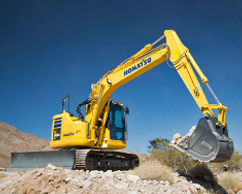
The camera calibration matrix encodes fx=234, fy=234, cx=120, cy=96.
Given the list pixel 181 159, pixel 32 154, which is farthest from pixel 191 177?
pixel 32 154

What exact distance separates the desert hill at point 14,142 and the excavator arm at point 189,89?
581 inches

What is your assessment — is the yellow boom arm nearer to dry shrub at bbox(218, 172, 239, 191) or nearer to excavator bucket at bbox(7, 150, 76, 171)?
excavator bucket at bbox(7, 150, 76, 171)

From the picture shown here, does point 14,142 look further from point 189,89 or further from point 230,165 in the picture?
point 189,89

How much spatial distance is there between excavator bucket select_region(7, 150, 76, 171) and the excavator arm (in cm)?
131

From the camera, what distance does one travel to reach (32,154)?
35.8ft

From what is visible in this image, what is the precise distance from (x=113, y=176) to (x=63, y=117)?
4.14 meters

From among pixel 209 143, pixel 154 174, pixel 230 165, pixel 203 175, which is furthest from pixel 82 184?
pixel 230 165

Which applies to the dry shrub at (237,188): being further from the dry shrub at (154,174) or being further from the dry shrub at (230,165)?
the dry shrub at (154,174)

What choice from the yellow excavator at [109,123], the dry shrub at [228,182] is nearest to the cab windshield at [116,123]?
the yellow excavator at [109,123]

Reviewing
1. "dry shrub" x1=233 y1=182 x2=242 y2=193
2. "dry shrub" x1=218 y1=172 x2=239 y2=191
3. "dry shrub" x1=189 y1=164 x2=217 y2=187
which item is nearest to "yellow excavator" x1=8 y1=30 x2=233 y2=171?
"dry shrub" x1=189 y1=164 x2=217 y2=187

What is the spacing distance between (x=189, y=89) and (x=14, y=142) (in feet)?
78.5

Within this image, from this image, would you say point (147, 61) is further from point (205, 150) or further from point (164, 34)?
point (205, 150)

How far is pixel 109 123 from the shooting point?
10.6m

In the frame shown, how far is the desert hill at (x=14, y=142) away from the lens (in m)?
23.1
